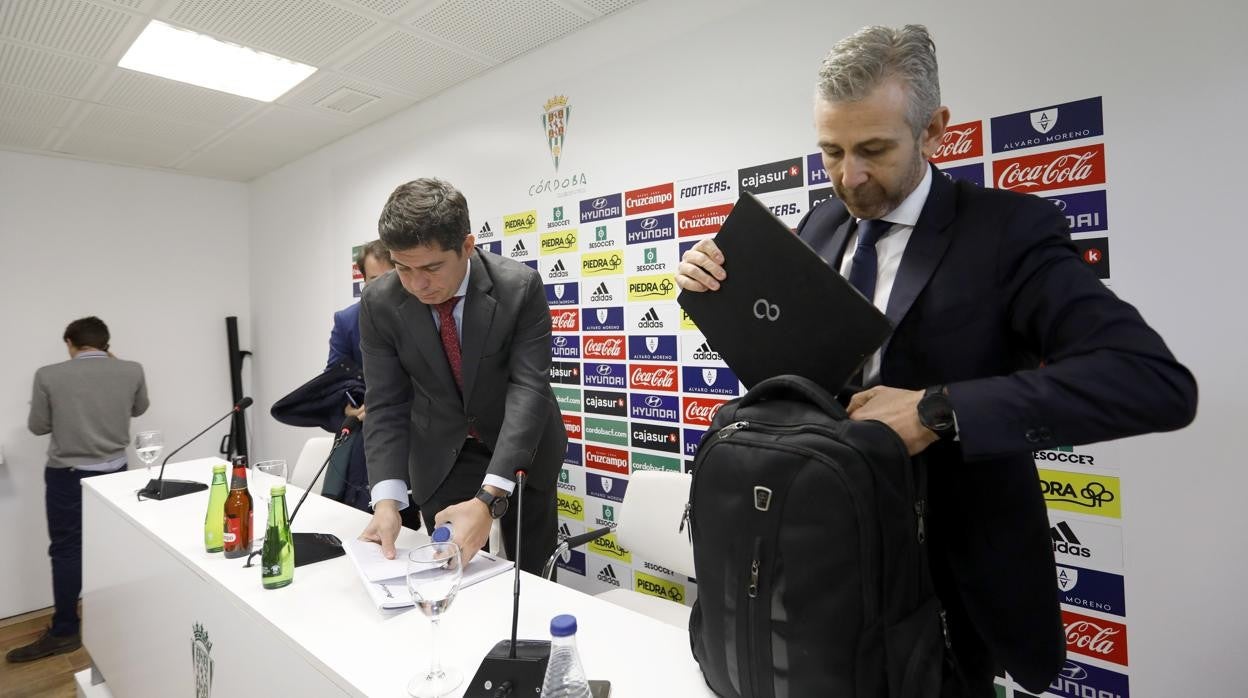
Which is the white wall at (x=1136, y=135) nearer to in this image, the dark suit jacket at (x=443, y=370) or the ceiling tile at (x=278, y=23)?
the ceiling tile at (x=278, y=23)

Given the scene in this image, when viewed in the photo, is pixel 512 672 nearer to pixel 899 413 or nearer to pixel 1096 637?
pixel 899 413

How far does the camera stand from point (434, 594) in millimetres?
962

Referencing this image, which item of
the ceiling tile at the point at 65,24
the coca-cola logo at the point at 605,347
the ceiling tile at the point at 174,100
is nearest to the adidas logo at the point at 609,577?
the coca-cola logo at the point at 605,347

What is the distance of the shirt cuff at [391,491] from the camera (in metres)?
1.57

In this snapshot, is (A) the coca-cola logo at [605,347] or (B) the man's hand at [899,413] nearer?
(B) the man's hand at [899,413]

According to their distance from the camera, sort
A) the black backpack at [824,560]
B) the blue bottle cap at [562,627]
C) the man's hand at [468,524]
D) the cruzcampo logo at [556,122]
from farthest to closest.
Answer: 1. the cruzcampo logo at [556,122]
2. the man's hand at [468,524]
3. the blue bottle cap at [562,627]
4. the black backpack at [824,560]

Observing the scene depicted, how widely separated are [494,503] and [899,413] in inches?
36.2

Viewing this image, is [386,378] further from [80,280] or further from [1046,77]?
[80,280]

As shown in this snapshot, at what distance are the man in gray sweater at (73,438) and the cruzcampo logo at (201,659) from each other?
2837mm

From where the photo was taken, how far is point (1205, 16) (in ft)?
5.38

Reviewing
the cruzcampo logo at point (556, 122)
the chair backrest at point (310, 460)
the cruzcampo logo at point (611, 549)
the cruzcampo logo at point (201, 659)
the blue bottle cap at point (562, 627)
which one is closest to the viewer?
the blue bottle cap at point (562, 627)

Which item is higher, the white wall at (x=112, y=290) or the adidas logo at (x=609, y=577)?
the white wall at (x=112, y=290)

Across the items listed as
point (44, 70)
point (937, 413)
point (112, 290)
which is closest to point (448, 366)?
point (937, 413)

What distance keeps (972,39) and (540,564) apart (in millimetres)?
2160
